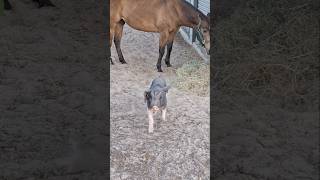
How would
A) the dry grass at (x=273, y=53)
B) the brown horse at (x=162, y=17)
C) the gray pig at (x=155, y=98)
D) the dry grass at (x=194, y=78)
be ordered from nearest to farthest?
1. the gray pig at (x=155, y=98)
2. the dry grass at (x=273, y=53)
3. the dry grass at (x=194, y=78)
4. the brown horse at (x=162, y=17)

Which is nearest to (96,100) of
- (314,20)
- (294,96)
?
(294,96)

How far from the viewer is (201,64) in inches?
300

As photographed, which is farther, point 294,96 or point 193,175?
point 294,96

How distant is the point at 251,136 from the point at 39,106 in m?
2.51

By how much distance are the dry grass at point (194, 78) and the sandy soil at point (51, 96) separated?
1.14 metres

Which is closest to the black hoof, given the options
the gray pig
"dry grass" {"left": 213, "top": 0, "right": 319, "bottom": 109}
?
"dry grass" {"left": 213, "top": 0, "right": 319, "bottom": 109}

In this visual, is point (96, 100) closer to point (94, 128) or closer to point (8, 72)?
point (94, 128)

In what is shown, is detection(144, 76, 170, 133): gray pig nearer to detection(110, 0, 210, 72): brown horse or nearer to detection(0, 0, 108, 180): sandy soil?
detection(0, 0, 108, 180): sandy soil

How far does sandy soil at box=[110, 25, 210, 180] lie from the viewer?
4.38 meters

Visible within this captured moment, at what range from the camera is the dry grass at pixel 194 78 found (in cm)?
645

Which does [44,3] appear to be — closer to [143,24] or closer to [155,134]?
[143,24]

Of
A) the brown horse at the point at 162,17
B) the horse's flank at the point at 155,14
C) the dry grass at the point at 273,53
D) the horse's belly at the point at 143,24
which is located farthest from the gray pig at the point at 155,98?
the horse's belly at the point at 143,24

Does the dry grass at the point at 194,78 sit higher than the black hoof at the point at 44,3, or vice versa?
the black hoof at the point at 44,3

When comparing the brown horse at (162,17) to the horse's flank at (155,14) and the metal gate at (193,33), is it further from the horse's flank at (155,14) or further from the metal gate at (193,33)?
the metal gate at (193,33)
